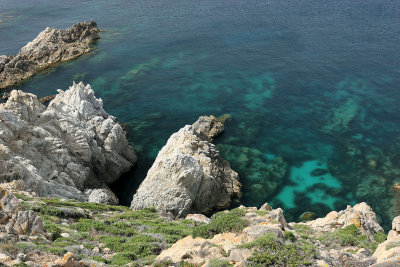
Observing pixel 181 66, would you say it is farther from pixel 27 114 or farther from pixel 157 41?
pixel 27 114

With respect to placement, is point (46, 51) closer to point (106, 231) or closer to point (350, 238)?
point (106, 231)

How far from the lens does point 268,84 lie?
7625 cm

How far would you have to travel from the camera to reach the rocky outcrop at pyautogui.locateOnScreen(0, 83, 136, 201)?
122 feet

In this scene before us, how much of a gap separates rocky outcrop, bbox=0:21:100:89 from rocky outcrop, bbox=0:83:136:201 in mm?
35952

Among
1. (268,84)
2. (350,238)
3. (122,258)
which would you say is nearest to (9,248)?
(122,258)

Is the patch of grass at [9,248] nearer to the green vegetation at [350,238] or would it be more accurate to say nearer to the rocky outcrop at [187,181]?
the green vegetation at [350,238]

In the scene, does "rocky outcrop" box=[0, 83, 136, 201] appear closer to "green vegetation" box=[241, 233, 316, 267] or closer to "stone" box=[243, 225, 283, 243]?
"stone" box=[243, 225, 283, 243]

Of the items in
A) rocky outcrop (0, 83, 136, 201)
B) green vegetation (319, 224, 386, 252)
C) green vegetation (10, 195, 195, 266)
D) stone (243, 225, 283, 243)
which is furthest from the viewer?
rocky outcrop (0, 83, 136, 201)

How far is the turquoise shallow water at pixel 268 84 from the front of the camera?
168ft

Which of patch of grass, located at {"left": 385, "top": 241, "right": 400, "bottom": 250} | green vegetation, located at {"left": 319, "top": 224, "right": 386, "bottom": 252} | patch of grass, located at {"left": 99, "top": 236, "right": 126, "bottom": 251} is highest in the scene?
patch of grass, located at {"left": 385, "top": 241, "right": 400, "bottom": 250}

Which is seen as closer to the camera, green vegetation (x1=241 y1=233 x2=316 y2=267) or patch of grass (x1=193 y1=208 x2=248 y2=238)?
green vegetation (x1=241 y1=233 x2=316 y2=267)

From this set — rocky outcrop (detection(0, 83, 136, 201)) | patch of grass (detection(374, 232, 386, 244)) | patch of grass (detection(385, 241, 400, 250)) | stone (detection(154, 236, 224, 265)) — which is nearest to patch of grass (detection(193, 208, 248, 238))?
stone (detection(154, 236, 224, 265))

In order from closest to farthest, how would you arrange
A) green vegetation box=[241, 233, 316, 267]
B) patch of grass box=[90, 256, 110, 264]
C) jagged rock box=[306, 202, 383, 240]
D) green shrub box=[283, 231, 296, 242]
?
green vegetation box=[241, 233, 316, 267]
patch of grass box=[90, 256, 110, 264]
green shrub box=[283, 231, 296, 242]
jagged rock box=[306, 202, 383, 240]

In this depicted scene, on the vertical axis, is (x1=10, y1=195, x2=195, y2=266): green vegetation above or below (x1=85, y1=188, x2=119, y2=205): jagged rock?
above
